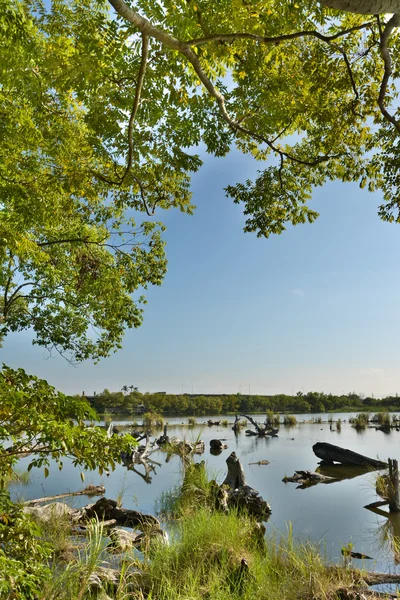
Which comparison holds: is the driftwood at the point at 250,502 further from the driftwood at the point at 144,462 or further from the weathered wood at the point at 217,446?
the weathered wood at the point at 217,446

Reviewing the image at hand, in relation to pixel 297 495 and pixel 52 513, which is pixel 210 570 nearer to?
pixel 52 513

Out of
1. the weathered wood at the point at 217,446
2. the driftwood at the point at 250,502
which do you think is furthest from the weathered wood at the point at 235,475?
the weathered wood at the point at 217,446

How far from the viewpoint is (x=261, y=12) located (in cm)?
466

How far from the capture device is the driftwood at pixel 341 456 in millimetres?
12961

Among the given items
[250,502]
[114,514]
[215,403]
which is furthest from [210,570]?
[215,403]

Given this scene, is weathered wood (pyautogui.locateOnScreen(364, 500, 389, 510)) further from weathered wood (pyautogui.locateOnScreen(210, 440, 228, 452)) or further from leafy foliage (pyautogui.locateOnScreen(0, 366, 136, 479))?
weathered wood (pyautogui.locateOnScreen(210, 440, 228, 452))

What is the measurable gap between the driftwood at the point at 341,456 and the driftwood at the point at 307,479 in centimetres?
228

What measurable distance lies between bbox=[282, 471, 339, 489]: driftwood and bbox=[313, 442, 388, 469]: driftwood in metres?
2.28

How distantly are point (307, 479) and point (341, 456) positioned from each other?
3.02 metres

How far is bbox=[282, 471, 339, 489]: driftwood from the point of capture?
10578mm

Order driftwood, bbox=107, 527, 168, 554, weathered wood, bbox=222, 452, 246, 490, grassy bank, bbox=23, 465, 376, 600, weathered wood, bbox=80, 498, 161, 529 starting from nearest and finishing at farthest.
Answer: grassy bank, bbox=23, 465, 376, 600
driftwood, bbox=107, 527, 168, 554
weathered wood, bbox=80, 498, 161, 529
weathered wood, bbox=222, 452, 246, 490

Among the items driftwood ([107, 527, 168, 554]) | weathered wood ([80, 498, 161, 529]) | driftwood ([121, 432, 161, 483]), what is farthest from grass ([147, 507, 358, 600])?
driftwood ([121, 432, 161, 483])

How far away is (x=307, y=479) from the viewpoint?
35.9 feet

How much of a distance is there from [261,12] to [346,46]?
5.48ft
